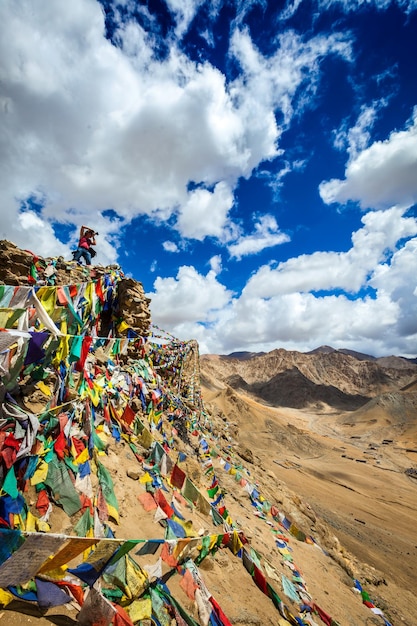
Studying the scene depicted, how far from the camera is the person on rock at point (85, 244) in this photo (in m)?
13.1

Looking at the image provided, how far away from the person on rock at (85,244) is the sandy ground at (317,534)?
9725mm

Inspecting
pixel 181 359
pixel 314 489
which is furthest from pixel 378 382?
pixel 181 359

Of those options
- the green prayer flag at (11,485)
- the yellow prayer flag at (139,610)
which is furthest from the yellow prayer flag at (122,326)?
the yellow prayer flag at (139,610)

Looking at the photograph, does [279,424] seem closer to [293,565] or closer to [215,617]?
[293,565]

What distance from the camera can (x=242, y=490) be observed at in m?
11.0

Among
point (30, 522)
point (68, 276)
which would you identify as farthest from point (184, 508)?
point (68, 276)

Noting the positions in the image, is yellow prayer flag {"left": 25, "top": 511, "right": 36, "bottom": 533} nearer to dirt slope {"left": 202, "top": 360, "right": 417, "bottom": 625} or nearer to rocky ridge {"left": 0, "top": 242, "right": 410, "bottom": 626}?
rocky ridge {"left": 0, "top": 242, "right": 410, "bottom": 626}

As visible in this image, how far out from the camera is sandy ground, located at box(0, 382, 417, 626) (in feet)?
15.5

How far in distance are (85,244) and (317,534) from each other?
16363 millimetres

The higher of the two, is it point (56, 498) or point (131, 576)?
point (56, 498)

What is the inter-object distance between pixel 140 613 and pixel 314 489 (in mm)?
20530

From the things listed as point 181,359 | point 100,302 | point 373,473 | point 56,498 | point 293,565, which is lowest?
point 373,473

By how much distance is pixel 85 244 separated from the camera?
43.3ft

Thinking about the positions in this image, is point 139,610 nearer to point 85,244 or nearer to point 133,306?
point 133,306
